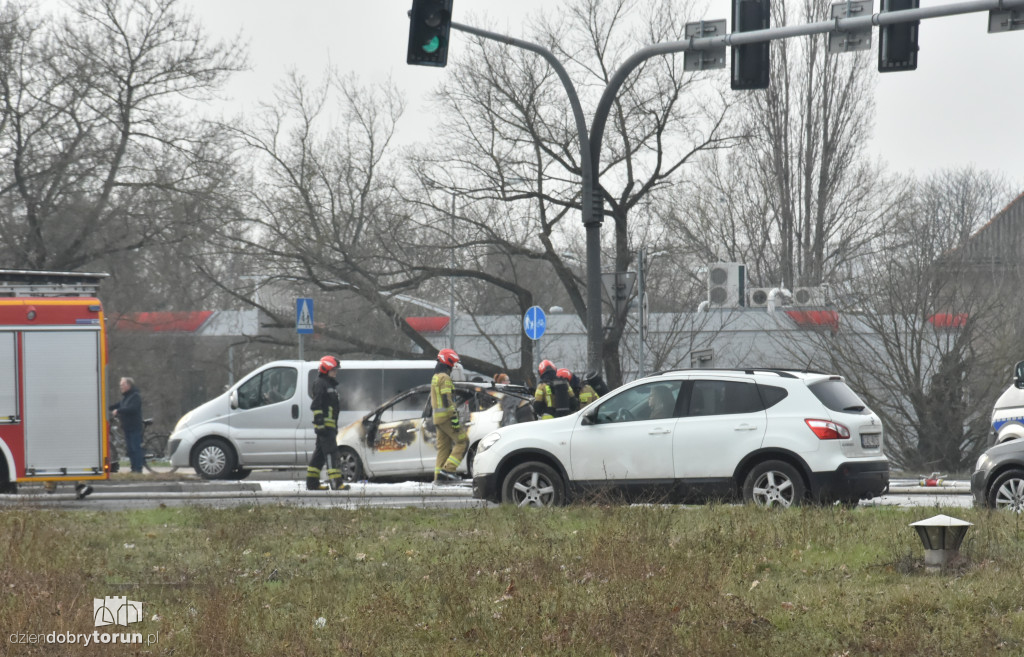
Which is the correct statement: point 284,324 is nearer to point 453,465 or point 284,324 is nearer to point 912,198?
point 453,465

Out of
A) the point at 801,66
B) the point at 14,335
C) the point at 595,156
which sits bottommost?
the point at 14,335

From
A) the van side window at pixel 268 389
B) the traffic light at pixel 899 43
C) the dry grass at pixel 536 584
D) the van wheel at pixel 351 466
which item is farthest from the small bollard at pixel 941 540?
the van side window at pixel 268 389

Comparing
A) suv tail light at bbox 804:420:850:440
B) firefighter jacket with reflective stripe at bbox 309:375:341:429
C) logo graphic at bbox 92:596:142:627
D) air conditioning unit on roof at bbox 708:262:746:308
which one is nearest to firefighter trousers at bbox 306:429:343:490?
firefighter jacket with reflective stripe at bbox 309:375:341:429

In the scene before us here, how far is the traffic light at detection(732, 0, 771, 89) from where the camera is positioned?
12688 millimetres

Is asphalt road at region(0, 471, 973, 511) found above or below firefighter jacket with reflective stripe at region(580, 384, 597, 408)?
below

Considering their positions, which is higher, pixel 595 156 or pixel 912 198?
pixel 912 198

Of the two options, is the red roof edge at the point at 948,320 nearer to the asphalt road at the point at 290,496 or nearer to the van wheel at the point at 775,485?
the asphalt road at the point at 290,496

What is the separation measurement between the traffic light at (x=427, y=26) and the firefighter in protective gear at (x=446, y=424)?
4.74m

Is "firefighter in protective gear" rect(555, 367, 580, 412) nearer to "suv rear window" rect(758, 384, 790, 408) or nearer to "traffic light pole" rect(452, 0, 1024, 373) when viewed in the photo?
"traffic light pole" rect(452, 0, 1024, 373)

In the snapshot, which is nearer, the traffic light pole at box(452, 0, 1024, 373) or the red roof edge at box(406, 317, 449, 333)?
the traffic light pole at box(452, 0, 1024, 373)

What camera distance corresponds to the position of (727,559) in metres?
8.45

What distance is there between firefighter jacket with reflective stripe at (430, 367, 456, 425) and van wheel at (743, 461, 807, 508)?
18.0ft

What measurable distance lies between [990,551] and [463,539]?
13.4ft

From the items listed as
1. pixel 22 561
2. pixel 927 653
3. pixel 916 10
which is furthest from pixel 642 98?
pixel 927 653
